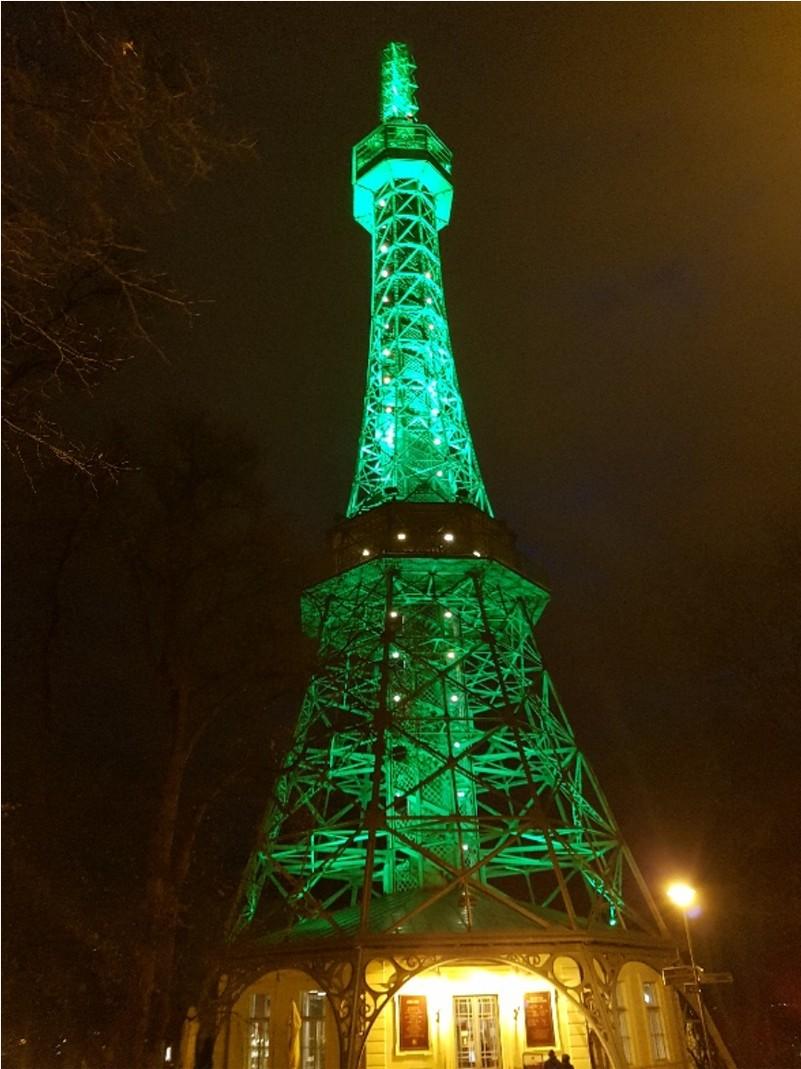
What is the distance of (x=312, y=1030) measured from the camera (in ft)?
53.3

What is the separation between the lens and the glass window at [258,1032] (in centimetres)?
1537

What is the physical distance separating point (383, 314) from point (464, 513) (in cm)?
1077

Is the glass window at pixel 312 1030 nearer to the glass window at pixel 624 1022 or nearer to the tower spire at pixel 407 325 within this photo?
the glass window at pixel 624 1022

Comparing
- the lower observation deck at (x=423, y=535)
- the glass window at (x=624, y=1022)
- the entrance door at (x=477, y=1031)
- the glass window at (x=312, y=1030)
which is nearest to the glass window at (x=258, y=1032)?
the glass window at (x=312, y=1030)

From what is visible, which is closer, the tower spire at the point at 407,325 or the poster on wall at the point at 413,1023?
the poster on wall at the point at 413,1023

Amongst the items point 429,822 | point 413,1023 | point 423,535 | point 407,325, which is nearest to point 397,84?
point 407,325

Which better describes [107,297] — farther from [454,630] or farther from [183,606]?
[454,630]

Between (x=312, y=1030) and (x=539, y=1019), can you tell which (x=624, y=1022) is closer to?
(x=539, y=1019)

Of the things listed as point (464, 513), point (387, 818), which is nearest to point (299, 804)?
point (387, 818)

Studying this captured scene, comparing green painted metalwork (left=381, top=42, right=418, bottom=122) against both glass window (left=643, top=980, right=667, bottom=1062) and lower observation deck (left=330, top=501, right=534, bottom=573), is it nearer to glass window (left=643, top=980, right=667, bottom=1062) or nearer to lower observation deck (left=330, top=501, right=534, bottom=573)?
lower observation deck (left=330, top=501, right=534, bottom=573)

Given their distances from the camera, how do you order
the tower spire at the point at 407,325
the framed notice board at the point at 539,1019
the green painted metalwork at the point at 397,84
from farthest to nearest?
the green painted metalwork at the point at 397,84
the tower spire at the point at 407,325
the framed notice board at the point at 539,1019

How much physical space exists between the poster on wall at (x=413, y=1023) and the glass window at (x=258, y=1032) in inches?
105

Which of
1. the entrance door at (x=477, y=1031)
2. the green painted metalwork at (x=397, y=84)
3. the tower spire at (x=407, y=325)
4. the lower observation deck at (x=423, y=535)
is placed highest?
the green painted metalwork at (x=397, y=84)

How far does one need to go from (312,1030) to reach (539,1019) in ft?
15.1
